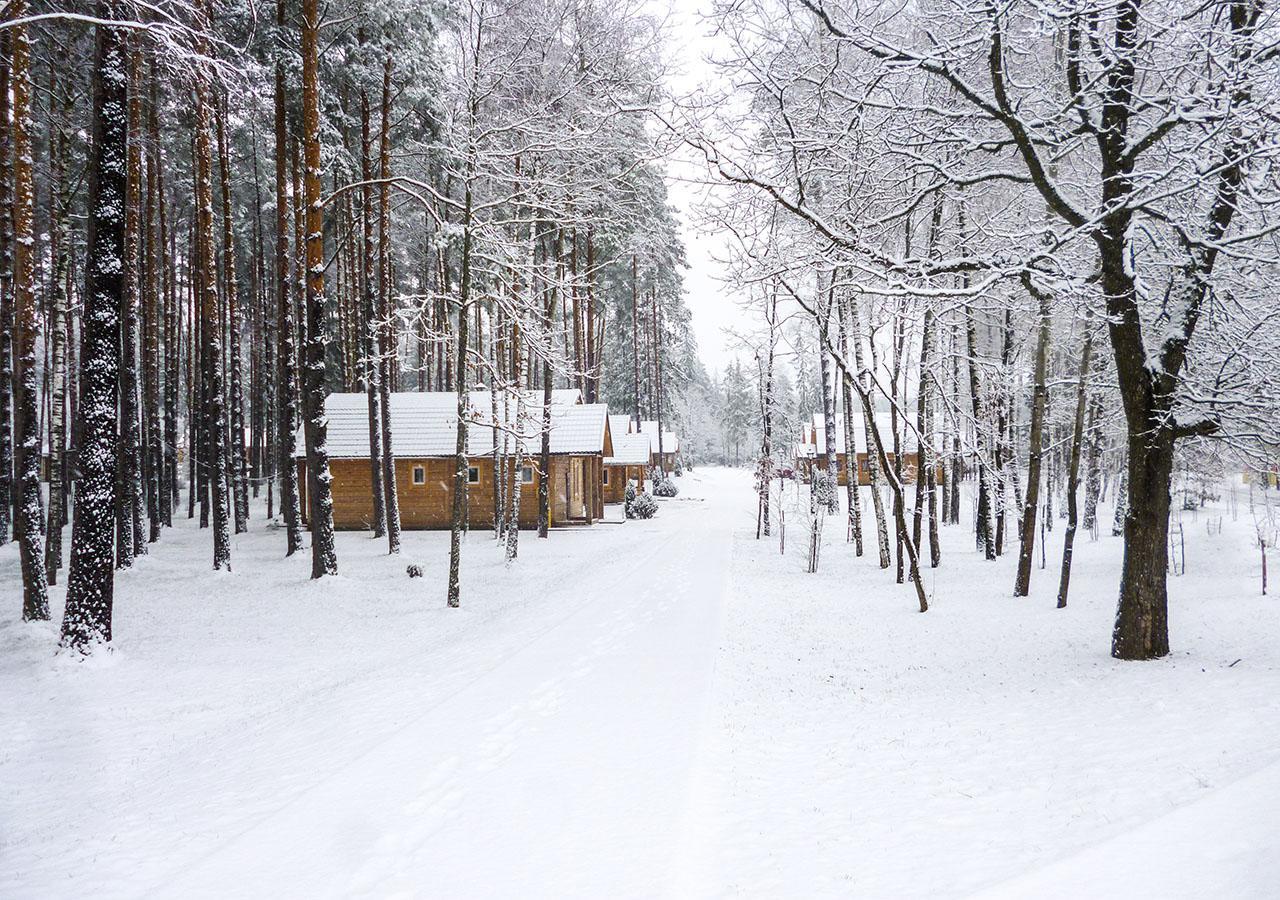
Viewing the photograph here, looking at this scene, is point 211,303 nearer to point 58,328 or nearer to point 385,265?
point 58,328

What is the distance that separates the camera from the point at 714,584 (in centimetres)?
1362

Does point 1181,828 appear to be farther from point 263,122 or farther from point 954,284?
point 263,122

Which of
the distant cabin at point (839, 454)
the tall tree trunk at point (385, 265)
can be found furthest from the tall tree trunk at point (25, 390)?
the distant cabin at point (839, 454)

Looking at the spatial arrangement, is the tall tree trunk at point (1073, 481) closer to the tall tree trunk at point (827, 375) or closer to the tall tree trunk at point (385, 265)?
the tall tree trunk at point (827, 375)

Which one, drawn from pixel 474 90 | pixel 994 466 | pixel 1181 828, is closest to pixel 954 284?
pixel 994 466

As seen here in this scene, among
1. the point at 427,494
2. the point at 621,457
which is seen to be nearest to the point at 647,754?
the point at 427,494

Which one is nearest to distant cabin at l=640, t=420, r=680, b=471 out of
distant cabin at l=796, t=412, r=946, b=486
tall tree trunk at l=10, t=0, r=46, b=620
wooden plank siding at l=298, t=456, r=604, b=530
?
distant cabin at l=796, t=412, r=946, b=486

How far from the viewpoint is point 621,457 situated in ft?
126

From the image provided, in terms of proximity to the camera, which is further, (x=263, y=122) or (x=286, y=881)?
(x=263, y=122)

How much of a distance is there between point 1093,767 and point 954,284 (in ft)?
41.1

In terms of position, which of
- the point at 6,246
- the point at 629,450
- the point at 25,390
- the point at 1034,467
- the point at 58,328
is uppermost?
the point at 6,246

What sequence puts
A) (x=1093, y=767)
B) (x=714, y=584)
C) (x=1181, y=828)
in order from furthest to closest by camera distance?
1. (x=714, y=584)
2. (x=1093, y=767)
3. (x=1181, y=828)

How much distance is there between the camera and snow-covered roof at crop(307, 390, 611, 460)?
997 inches

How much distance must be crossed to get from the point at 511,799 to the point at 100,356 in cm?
812
